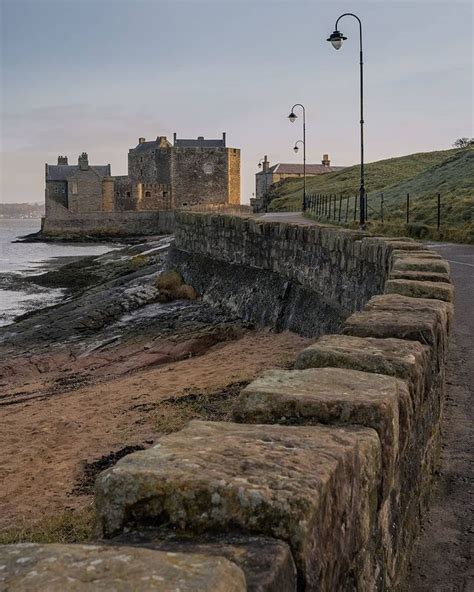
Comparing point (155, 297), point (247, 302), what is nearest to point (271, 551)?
point (247, 302)

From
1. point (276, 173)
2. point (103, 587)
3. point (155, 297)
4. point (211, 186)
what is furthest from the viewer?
point (276, 173)

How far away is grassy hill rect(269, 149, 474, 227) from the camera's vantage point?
980 inches

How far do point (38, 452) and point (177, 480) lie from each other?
6.88m

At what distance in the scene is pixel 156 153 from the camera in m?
81.6

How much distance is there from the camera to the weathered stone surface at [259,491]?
1986 mm

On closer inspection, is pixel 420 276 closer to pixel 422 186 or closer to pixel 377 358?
pixel 377 358

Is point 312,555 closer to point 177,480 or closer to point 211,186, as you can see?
point 177,480

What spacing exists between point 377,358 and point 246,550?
1.83 metres

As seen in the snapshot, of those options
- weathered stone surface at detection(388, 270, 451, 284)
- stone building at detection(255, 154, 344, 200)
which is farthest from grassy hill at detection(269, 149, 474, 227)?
stone building at detection(255, 154, 344, 200)

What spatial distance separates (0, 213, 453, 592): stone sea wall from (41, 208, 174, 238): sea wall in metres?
76.4

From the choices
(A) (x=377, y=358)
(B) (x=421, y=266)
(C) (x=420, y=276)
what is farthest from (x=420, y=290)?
(A) (x=377, y=358)

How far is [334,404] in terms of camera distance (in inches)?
111

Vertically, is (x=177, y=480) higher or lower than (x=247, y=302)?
higher

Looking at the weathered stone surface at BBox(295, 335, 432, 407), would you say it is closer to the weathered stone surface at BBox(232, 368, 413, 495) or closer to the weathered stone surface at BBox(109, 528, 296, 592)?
the weathered stone surface at BBox(232, 368, 413, 495)
